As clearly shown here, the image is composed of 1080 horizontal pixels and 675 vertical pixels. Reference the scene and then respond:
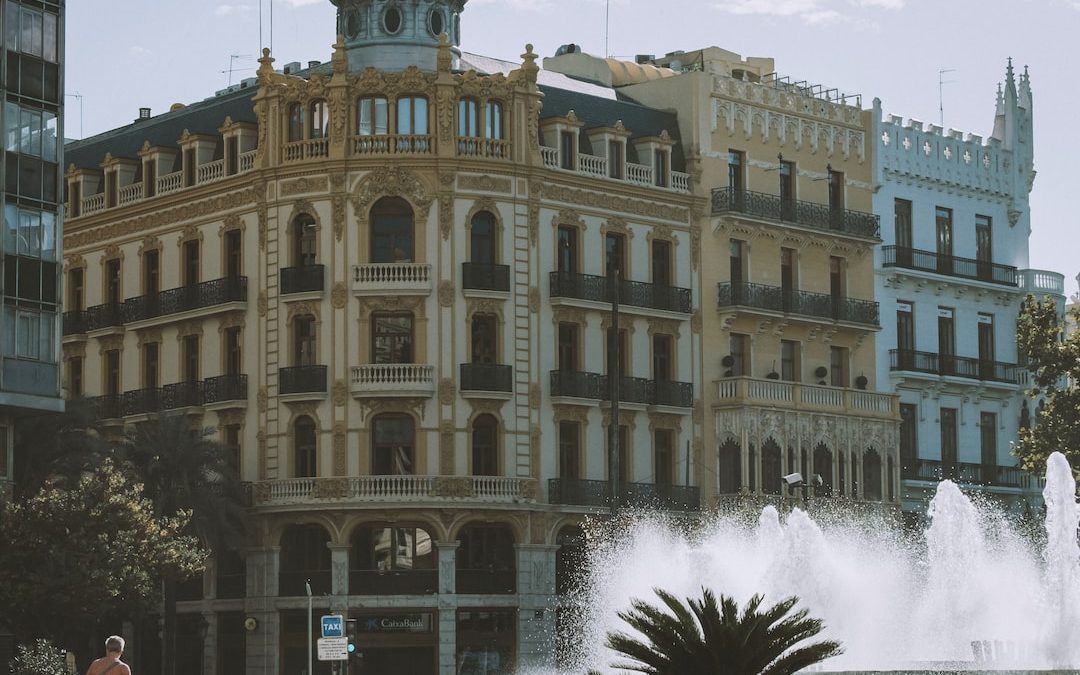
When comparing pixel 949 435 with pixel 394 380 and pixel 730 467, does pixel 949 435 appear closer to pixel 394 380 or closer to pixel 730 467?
pixel 730 467

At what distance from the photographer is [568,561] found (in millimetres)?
75562

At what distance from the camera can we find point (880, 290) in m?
87.1

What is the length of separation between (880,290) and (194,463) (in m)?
28.1

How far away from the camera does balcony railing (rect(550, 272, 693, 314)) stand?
250 feet

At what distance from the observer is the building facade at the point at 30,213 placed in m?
60.3

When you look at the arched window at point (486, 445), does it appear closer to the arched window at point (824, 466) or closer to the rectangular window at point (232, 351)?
the rectangular window at point (232, 351)

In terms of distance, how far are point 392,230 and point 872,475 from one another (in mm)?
20765

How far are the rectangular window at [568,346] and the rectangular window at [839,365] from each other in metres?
12.2

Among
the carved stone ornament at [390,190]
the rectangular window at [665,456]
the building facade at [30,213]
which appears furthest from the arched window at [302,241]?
the building facade at [30,213]

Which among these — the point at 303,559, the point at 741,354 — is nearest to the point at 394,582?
the point at 303,559

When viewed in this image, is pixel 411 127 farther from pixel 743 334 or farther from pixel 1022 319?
pixel 1022 319

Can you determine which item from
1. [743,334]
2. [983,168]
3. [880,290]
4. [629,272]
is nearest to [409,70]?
[629,272]

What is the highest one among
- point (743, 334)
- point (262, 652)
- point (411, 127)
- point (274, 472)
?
point (411, 127)

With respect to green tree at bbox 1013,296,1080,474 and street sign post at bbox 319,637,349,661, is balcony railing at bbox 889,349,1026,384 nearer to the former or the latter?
green tree at bbox 1013,296,1080,474
